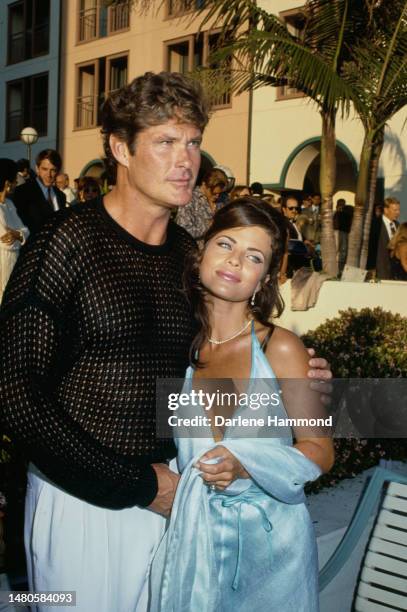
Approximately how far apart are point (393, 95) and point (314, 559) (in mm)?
8161

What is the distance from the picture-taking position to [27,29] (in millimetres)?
26672

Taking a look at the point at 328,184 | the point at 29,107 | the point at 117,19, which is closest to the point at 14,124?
the point at 29,107

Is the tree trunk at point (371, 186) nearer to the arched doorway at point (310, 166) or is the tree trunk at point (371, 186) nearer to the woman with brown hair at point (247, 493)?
the arched doorway at point (310, 166)

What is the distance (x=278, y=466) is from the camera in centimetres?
200

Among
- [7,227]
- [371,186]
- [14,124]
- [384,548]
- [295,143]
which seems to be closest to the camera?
[384,548]

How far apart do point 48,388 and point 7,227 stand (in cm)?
575

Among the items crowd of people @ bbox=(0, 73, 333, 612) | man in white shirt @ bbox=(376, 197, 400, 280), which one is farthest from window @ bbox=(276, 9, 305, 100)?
crowd of people @ bbox=(0, 73, 333, 612)

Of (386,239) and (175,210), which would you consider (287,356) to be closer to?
(175,210)

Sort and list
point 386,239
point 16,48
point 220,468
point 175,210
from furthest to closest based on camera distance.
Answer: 1. point 16,48
2. point 386,239
3. point 175,210
4. point 220,468

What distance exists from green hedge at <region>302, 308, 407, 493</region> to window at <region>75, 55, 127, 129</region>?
1717 centimetres

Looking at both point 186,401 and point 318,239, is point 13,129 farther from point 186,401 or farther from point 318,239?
point 186,401

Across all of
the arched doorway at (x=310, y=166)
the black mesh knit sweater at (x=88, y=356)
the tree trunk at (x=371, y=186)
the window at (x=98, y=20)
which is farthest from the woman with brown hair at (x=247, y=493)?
the window at (x=98, y=20)

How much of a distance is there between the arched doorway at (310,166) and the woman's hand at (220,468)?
48.6 feet

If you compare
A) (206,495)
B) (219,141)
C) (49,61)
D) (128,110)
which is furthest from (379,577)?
(49,61)
